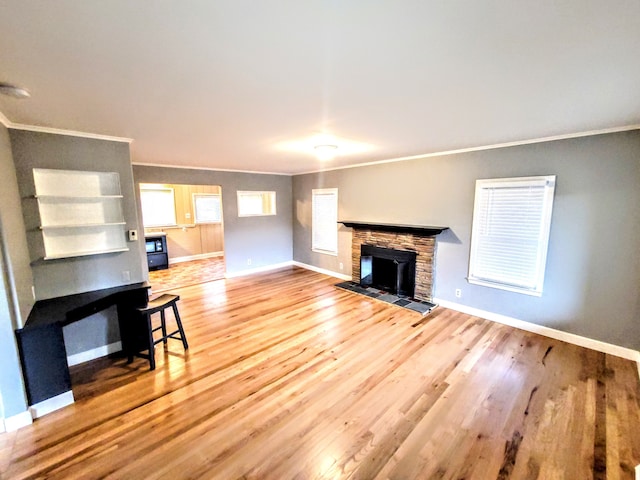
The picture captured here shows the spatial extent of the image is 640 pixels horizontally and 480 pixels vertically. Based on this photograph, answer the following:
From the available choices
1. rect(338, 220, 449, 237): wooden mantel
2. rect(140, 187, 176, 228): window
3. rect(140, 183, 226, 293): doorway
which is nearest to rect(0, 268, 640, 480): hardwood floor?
rect(338, 220, 449, 237): wooden mantel

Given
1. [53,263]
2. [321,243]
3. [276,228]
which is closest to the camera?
[53,263]

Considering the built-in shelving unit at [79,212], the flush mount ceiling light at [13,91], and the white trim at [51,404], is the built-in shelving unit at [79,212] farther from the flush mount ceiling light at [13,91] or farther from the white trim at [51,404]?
the white trim at [51,404]

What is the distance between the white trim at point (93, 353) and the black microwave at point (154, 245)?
426 centimetres

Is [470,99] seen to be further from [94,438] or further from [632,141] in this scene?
[94,438]

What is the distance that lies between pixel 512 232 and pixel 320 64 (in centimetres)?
344

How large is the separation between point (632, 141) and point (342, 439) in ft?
13.3

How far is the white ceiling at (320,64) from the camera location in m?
1.09

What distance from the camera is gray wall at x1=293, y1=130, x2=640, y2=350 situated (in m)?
2.88

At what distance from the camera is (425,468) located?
177cm

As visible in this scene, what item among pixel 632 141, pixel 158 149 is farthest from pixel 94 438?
pixel 632 141

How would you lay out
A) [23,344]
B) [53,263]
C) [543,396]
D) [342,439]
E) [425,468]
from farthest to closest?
[53,263] < [543,396] < [23,344] < [342,439] < [425,468]

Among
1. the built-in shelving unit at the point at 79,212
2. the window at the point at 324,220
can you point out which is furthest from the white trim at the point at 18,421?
the window at the point at 324,220

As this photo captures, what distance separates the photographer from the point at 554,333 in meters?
3.38

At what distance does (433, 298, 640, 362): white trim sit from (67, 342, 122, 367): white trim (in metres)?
4.67
